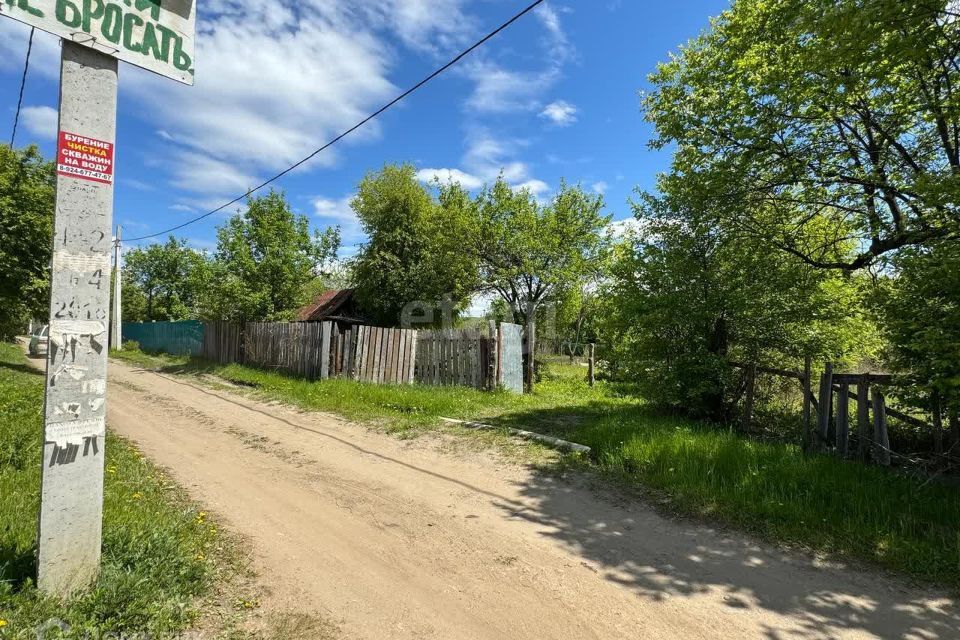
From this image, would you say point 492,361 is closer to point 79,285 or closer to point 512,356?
point 512,356

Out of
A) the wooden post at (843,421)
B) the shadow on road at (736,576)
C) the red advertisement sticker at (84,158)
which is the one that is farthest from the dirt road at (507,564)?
the wooden post at (843,421)

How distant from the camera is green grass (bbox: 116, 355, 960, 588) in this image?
409cm

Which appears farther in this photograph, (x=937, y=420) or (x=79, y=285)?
(x=937, y=420)

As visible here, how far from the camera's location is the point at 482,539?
4203 millimetres

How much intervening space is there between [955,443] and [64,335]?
26.3 feet

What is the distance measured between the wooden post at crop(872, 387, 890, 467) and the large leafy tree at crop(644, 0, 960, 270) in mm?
2008

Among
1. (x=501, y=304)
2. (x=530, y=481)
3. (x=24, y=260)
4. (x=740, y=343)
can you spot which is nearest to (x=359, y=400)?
(x=530, y=481)

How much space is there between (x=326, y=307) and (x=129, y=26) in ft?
89.7

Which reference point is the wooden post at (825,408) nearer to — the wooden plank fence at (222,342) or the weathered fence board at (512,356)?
the weathered fence board at (512,356)

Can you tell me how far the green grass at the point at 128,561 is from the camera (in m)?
2.61

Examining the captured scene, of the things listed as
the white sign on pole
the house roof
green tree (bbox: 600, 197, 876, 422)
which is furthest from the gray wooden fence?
the house roof

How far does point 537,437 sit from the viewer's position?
25.0 ft

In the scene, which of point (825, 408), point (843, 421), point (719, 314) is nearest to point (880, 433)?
point (843, 421)

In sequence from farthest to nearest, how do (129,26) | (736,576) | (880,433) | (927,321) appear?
(880,433) → (927,321) → (736,576) → (129,26)
